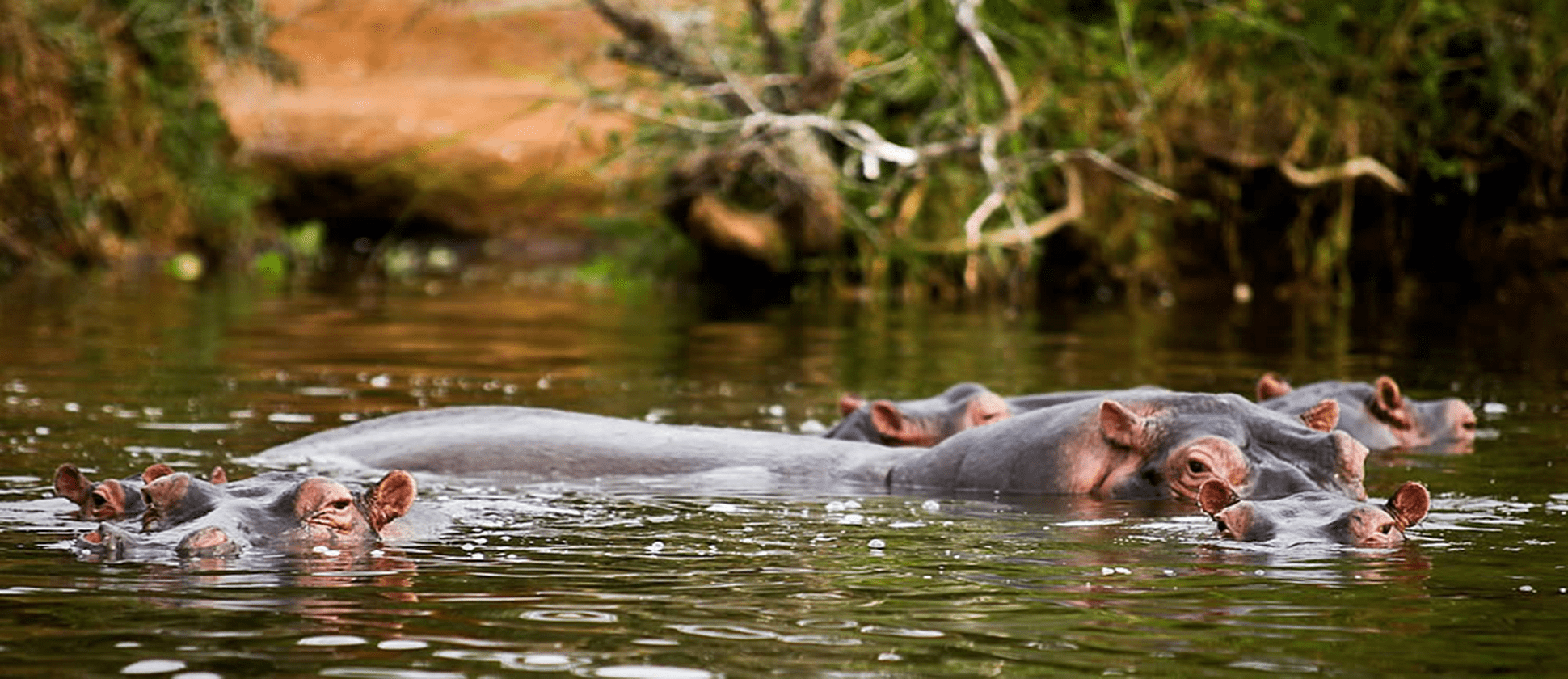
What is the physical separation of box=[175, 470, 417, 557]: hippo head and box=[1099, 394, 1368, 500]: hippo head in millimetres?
2453

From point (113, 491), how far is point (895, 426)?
152 inches

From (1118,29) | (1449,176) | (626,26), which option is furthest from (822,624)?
(1449,176)

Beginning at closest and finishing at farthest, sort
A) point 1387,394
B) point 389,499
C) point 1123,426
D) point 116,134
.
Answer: point 389,499, point 1123,426, point 1387,394, point 116,134

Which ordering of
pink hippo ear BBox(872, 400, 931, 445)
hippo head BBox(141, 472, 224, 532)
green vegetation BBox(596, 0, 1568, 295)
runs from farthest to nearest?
green vegetation BBox(596, 0, 1568, 295) → pink hippo ear BBox(872, 400, 931, 445) → hippo head BBox(141, 472, 224, 532)

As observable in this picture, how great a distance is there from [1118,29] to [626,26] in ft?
17.2

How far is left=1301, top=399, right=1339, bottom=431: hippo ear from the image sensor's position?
8.37m

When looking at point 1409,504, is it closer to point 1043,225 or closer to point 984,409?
point 984,409

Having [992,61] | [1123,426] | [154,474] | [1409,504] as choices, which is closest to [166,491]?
[154,474]

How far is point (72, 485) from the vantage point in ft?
23.3

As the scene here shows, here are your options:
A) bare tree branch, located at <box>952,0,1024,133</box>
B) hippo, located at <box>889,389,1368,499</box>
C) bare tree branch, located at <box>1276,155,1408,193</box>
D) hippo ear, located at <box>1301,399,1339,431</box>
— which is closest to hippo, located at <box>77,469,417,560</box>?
hippo, located at <box>889,389,1368,499</box>

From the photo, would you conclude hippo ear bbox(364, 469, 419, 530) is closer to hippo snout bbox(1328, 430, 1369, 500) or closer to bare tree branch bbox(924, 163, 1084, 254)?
hippo snout bbox(1328, 430, 1369, 500)

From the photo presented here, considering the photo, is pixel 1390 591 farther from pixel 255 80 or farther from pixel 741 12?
pixel 255 80

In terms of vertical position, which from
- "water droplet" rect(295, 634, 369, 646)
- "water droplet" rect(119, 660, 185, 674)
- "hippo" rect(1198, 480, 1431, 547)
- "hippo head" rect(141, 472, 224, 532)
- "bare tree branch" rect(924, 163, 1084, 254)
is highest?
"bare tree branch" rect(924, 163, 1084, 254)

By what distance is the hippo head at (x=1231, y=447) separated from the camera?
7.66m
